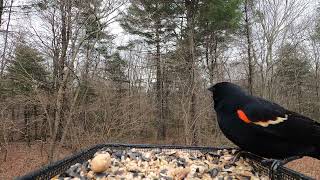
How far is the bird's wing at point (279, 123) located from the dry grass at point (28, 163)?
11.9 m

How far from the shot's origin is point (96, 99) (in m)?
13.2

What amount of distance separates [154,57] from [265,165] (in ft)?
54.6

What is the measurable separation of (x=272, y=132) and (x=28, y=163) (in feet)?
53.0

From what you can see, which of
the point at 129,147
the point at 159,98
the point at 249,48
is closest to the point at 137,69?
the point at 159,98

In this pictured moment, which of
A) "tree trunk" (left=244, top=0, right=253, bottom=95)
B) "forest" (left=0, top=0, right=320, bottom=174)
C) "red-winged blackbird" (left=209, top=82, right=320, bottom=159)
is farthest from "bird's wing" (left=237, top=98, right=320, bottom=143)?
"tree trunk" (left=244, top=0, right=253, bottom=95)

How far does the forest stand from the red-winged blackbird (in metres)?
9.28

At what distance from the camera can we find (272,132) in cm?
245

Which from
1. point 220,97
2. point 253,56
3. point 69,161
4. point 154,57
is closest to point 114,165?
point 69,161

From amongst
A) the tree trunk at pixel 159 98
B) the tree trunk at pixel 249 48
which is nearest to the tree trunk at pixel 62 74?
the tree trunk at pixel 159 98

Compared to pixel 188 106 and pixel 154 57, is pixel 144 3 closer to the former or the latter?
pixel 154 57

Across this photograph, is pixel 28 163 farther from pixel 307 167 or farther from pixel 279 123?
pixel 279 123

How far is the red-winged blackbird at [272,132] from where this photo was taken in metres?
2.48

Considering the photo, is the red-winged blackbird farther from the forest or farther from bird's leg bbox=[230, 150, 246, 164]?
the forest

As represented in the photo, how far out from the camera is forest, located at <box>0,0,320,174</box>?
12.3 m
